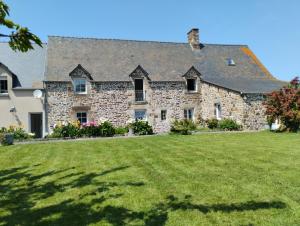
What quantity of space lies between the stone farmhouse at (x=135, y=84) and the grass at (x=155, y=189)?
13.5 meters

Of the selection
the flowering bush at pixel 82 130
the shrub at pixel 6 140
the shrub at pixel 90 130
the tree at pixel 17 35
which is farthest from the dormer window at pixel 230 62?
the tree at pixel 17 35

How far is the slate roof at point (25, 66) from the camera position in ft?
80.5

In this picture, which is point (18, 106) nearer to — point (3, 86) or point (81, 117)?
point (3, 86)

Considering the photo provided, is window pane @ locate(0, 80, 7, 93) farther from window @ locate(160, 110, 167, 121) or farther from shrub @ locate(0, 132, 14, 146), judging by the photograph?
window @ locate(160, 110, 167, 121)

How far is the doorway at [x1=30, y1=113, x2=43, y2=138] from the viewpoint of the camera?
2497 centimetres

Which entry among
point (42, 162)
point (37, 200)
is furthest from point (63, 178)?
point (42, 162)

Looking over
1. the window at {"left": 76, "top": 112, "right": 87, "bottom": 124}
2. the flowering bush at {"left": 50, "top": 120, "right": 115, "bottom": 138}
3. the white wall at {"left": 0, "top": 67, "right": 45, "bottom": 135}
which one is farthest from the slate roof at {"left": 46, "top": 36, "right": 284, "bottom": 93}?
the flowering bush at {"left": 50, "top": 120, "right": 115, "bottom": 138}

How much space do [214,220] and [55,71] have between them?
21986mm

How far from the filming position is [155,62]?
93.7 ft

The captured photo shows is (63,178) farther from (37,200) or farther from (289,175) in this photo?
(289,175)

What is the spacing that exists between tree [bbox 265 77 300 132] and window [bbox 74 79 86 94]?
13.2 metres

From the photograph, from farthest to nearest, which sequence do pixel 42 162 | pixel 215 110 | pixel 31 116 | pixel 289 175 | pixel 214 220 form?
pixel 215 110 < pixel 31 116 < pixel 42 162 < pixel 289 175 < pixel 214 220

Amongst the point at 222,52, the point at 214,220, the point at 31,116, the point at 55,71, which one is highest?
the point at 222,52

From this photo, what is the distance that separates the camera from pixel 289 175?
25.5ft
